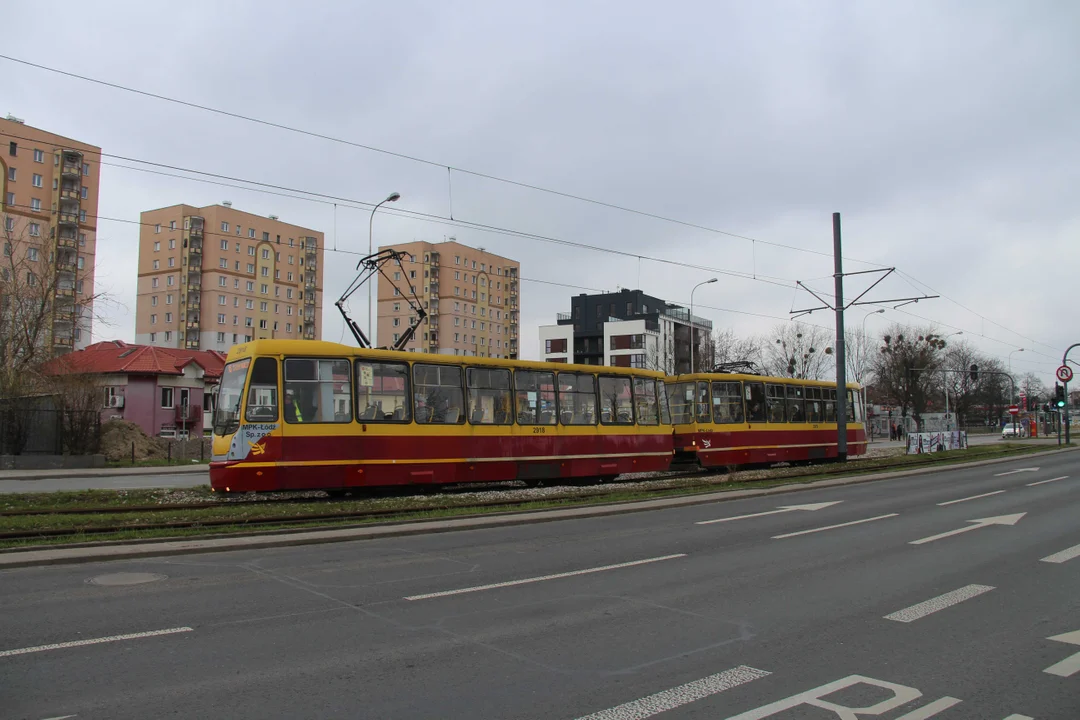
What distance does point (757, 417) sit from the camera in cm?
2661

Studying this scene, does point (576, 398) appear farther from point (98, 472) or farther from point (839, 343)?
point (98, 472)

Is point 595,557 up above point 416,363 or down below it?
below

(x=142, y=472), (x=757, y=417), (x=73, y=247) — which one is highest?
(x=73, y=247)

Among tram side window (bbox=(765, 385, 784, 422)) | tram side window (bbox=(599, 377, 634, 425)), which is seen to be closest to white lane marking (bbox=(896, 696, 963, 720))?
tram side window (bbox=(599, 377, 634, 425))

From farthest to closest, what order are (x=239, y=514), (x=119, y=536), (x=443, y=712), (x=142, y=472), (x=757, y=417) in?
(x=142, y=472), (x=757, y=417), (x=239, y=514), (x=119, y=536), (x=443, y=712)

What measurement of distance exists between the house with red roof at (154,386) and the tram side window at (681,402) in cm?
3286

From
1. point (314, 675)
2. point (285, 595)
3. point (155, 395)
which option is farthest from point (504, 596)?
point (155, 395)

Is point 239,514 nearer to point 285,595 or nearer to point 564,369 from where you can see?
point 285,595

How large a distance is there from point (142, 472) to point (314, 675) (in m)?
27.4

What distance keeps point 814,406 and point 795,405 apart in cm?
169

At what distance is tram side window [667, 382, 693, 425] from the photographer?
83.1 ft

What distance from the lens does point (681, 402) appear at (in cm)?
2555

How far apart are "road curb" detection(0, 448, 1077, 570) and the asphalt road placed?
1.21 feet

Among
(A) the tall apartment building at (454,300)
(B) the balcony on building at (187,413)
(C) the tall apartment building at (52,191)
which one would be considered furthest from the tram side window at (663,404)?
(A) the tall apartment building at (454,300)
